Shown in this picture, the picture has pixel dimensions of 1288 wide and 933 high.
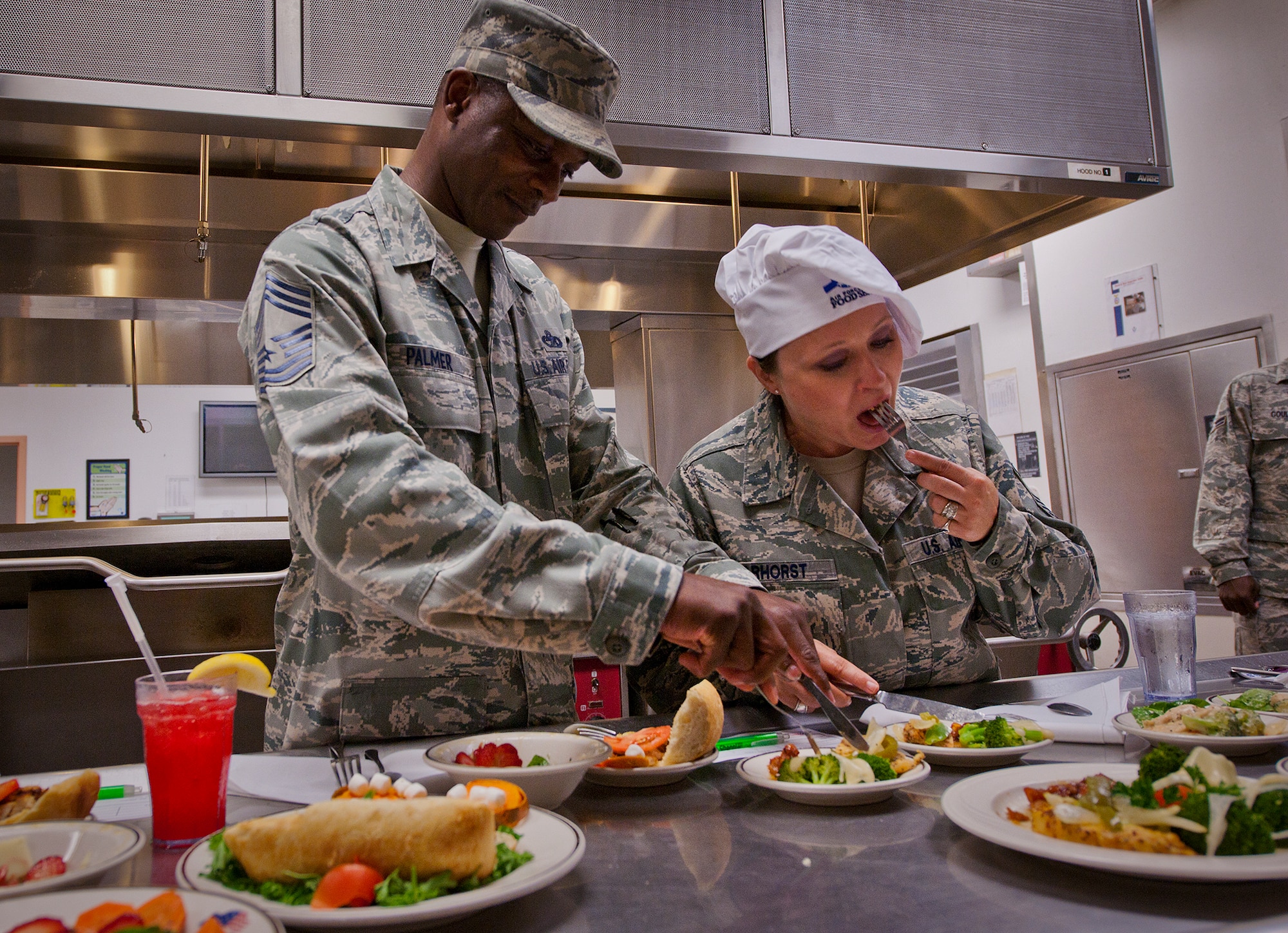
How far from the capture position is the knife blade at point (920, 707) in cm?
139

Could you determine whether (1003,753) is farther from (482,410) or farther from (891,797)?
(482,410)

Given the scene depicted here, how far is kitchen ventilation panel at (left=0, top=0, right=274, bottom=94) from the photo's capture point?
1727mm

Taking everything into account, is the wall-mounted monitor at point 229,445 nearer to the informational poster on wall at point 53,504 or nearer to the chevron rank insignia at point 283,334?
the informational poster on wall at point 53,504

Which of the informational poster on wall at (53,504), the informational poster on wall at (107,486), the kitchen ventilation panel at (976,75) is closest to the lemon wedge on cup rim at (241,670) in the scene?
the kitchen ventilation panel at (976,75)

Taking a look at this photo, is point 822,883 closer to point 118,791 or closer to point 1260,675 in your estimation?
point 118,791

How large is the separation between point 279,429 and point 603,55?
2.63ft

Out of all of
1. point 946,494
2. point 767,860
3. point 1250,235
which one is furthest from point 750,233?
point 1250,235

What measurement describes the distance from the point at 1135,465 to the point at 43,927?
5.46m

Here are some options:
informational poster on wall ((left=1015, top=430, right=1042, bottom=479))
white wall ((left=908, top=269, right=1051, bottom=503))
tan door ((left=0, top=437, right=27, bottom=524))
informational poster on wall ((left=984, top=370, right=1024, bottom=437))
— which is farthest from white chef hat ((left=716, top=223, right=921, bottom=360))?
tan door ((left=0, top=437, right=27, bottom=524))

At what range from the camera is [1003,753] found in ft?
3.78

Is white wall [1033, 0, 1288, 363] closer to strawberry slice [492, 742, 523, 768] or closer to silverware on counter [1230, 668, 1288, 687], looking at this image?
silverware on counter [1230, 668, 1288, 687]

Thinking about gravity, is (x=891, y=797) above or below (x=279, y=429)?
below

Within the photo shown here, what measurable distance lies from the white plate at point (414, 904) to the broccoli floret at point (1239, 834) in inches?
19.7

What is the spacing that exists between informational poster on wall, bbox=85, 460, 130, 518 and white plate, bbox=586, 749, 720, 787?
7290 mm
